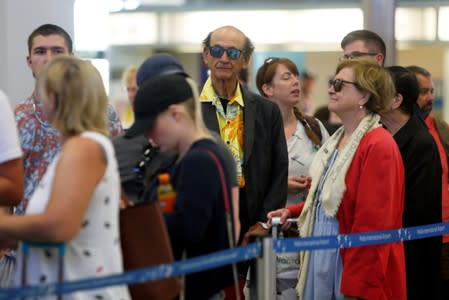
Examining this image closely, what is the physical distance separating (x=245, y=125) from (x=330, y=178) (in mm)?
622

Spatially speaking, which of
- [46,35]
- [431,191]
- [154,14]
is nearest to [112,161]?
[46,35]

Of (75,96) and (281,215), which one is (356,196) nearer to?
(281,215)

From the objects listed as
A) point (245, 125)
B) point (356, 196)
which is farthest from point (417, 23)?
point (356, 196)

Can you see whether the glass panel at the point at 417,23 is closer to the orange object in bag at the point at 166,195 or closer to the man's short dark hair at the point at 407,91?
the man's short dark hair at the point at 407,91

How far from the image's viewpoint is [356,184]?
232 inches

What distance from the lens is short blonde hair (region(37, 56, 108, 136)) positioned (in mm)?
4059

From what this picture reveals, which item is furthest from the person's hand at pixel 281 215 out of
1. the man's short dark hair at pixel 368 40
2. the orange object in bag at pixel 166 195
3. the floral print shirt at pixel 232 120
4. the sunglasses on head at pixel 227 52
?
the orange object in bag at pixel 166 195

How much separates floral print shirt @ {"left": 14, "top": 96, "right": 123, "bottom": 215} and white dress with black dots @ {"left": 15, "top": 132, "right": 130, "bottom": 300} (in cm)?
142

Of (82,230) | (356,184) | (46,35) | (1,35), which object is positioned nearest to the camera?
(82,230)

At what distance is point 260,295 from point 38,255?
1.58m

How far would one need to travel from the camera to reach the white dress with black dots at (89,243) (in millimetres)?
3982

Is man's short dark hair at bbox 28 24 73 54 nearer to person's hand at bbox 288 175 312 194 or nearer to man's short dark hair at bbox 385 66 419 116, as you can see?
person's hand at bbox 288 175 312 194

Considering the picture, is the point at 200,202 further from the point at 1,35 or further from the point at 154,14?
the point at 154,14

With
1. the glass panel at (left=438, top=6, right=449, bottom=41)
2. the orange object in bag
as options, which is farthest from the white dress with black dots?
the glass panel at (left=438, top=6, right=449, bottom=41)
